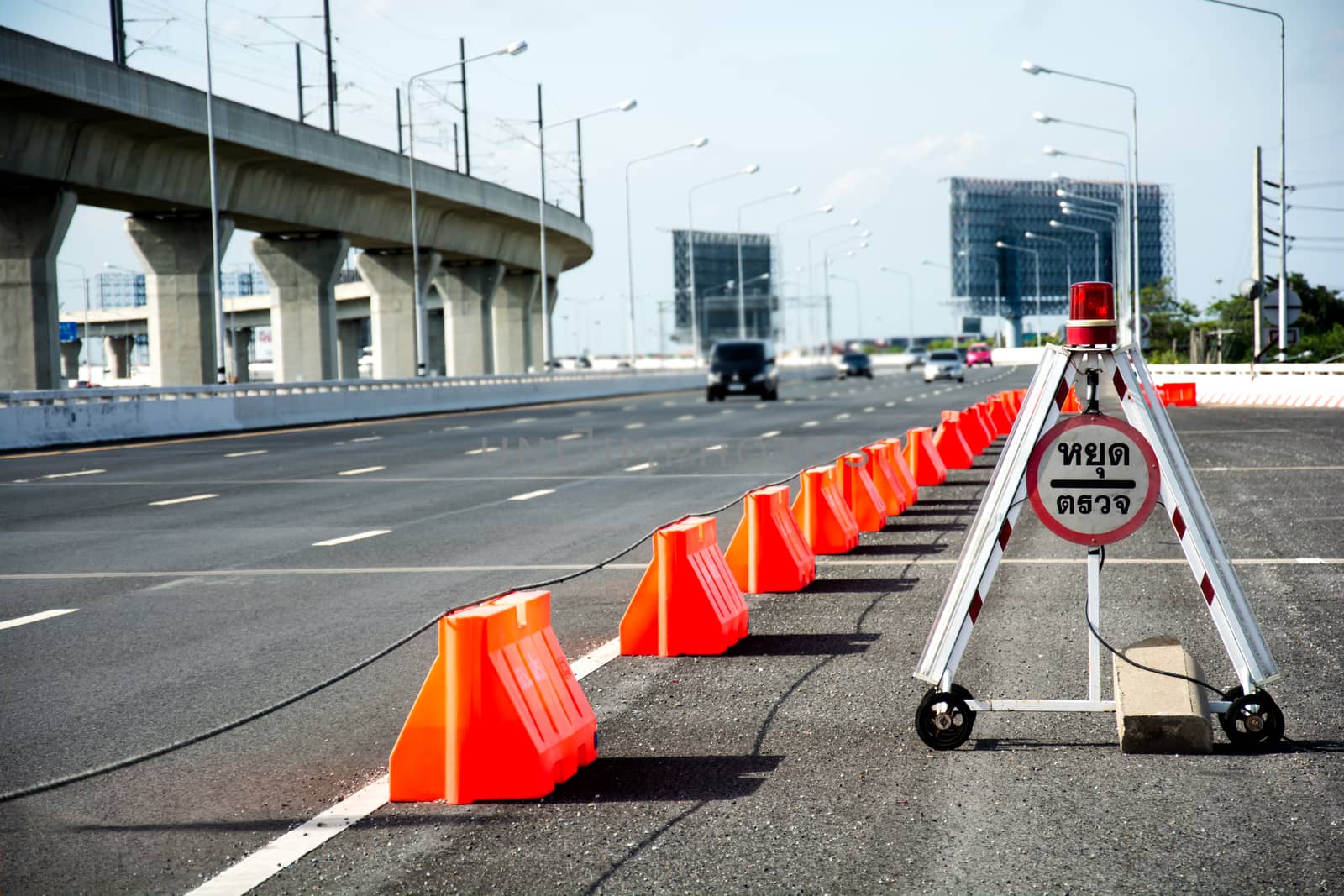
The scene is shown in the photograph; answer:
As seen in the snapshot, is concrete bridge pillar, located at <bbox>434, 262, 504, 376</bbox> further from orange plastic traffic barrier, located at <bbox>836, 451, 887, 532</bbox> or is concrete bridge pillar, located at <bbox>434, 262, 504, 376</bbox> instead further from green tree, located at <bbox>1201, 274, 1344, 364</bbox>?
orange plastic traffic barrier, located at <bbox>836, 451, 887, 532</bbox>

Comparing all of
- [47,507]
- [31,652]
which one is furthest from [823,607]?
[47,507]

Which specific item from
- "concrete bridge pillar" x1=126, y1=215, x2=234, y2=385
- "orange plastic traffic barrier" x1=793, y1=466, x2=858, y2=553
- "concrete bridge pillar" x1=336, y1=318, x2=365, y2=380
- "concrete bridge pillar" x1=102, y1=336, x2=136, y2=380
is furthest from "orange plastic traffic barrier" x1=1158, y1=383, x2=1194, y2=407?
"concrete bridge pillar" x1=102, y1=336, x2=136, y2=380

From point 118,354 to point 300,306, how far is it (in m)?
108

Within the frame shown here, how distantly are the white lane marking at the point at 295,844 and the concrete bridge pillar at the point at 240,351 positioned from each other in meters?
120

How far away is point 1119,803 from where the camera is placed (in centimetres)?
557

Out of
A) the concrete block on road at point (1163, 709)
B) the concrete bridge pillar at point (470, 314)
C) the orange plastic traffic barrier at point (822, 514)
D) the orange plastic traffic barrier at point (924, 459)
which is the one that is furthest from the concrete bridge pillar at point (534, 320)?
the concrete block on road at point (1163, 709)

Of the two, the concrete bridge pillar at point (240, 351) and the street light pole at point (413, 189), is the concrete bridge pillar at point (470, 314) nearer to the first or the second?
the street light pole at point (413, 189)

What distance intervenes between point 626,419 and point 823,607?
2999 cm

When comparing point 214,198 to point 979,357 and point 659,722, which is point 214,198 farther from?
point 979,357

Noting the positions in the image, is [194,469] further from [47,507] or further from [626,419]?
[626,419]

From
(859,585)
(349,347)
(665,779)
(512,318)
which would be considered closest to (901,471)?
(859,585)

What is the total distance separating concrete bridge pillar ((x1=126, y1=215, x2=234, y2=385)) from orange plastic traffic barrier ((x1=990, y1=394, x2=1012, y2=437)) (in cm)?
2552

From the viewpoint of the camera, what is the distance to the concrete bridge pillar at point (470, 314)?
75750 millimetres

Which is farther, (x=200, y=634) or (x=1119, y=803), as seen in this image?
(x=200, y=634)
